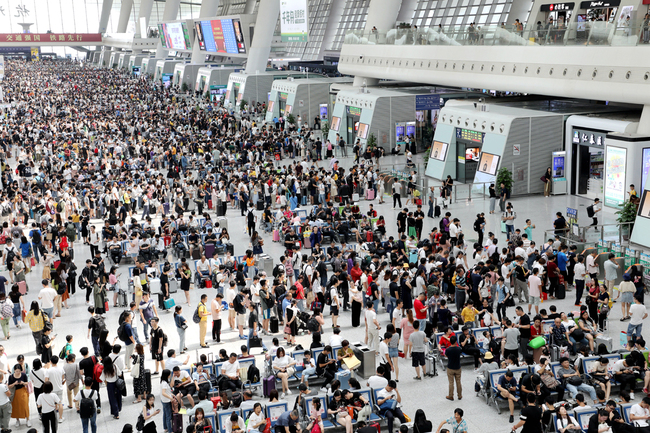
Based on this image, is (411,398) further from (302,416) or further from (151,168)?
(151,168)

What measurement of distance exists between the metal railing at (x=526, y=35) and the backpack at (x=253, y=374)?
54.4 feet

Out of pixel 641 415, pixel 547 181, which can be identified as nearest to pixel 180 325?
pixel 641 415

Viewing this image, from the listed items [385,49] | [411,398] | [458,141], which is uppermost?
[385,49]

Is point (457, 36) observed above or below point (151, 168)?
above

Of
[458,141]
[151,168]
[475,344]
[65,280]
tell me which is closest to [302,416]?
[475,344]

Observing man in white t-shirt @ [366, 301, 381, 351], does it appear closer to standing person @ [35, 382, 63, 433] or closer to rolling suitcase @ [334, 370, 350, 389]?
rolling suitcase @ [334, 370, 350, 389]

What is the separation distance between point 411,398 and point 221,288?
6.10 m

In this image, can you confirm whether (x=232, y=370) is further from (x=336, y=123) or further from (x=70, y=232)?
(x=336, y=123)

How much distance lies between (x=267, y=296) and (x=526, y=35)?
1769 centimetres

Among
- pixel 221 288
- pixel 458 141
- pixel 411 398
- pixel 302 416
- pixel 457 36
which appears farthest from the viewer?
pixel 457 36

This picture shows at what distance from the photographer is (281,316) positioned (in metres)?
15.0

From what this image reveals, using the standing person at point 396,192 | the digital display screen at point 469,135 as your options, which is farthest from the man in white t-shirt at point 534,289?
the digital display screen at point 469,135

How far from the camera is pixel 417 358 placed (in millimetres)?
12406

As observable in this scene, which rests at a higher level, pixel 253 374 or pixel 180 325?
pixel 180 325
